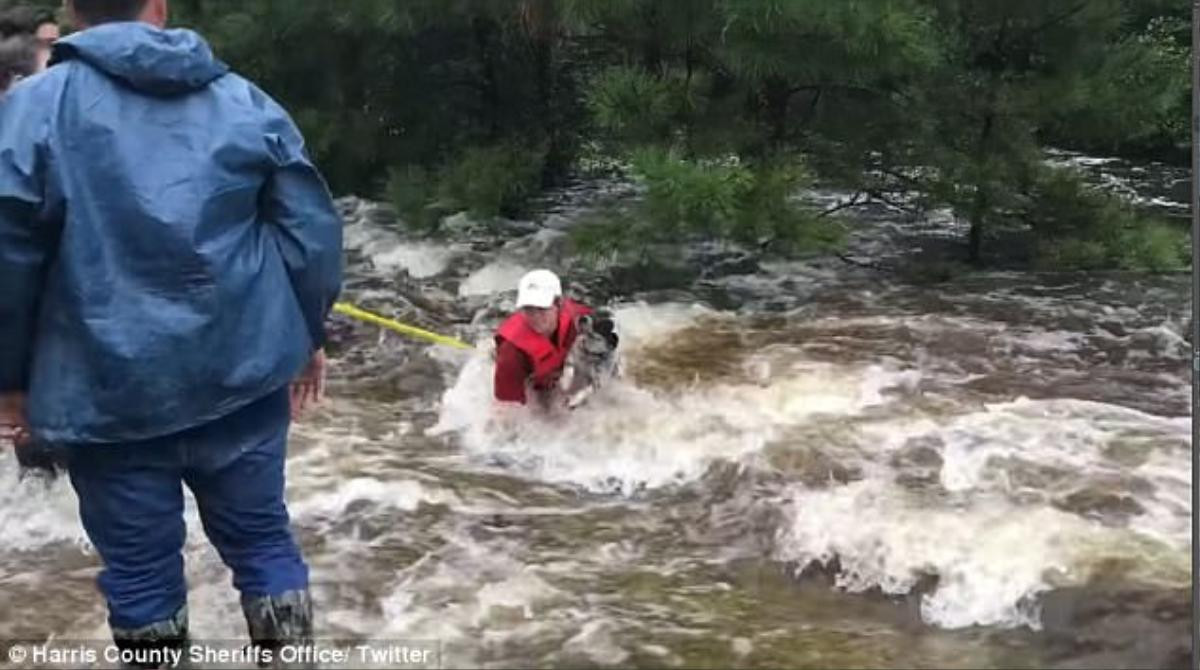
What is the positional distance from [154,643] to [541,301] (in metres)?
2.25

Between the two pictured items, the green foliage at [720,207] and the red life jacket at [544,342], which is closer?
the red life jacket at [544,342]

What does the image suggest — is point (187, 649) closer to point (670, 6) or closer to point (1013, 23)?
point (670, 6)

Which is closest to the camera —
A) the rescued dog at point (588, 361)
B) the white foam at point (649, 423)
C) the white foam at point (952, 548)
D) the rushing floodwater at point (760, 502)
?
the rushing floodwater at point (760, 502)

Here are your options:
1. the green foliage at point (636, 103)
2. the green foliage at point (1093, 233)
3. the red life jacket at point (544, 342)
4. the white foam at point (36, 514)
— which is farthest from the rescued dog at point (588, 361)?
the green foliage at point (1093, 233)

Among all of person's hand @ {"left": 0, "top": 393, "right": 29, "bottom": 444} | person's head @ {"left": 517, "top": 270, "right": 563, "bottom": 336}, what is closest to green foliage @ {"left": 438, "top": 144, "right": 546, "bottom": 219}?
person's head @ {"left": 517, "top": 270, "right": 563, "bottom": 336}

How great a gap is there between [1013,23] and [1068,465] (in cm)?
322

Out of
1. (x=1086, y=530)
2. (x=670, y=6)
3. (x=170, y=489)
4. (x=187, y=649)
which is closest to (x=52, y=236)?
(x=170, y=489)

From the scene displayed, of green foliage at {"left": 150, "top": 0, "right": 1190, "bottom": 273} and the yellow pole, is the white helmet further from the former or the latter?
green foliage at {"left": 150, "top": 0, "right": 1190, "bottom": 273}

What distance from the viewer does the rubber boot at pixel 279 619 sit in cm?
303

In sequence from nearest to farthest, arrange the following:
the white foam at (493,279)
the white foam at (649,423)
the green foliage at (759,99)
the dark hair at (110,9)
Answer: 1. the dark hair at (110,9)
2. the white foam at (649,423)
3. the green foliage at (759,99)
4. the white foam at (493,279)

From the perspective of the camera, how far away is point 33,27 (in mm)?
4637

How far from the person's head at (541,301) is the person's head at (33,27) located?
71.1 inches

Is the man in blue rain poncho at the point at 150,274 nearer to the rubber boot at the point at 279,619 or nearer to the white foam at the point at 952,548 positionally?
the rubber boot at the point at 279,619

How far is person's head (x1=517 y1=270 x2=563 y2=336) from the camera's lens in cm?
498
